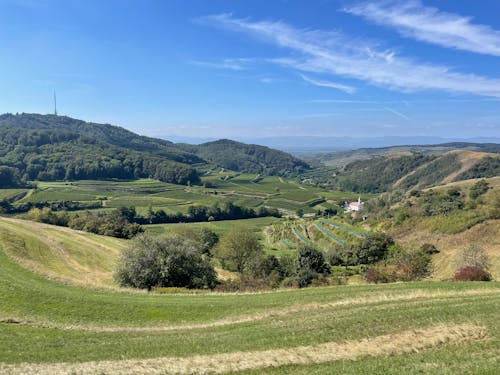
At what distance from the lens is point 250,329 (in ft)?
67.2

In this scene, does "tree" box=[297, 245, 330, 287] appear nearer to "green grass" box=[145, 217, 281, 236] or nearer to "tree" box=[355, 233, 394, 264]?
"tree" box=[355, 233, 394, 264]

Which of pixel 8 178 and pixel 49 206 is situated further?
pixel 8 178

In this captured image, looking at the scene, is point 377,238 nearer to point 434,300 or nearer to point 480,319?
point 434,300

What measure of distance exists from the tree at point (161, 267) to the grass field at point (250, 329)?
762 cm

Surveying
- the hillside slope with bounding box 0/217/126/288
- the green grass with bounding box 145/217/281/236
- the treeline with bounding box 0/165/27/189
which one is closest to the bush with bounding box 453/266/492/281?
the hillside slope with bounding box 0/217/126/288

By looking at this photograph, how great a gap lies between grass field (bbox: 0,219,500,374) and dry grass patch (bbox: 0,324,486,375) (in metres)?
0.04

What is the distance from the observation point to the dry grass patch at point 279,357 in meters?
14.9

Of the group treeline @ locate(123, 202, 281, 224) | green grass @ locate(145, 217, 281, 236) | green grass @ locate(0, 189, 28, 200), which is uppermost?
green grass @ locate(0, 189, 28, 200)

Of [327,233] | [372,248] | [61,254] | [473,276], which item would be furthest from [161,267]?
[327,233]

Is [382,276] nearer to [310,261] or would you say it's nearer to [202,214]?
[310,261]

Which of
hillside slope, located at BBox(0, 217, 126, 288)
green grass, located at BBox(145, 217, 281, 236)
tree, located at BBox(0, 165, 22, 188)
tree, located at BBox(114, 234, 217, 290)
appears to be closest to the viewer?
hillside slope, located at BBox(0, 217, 126, 288)

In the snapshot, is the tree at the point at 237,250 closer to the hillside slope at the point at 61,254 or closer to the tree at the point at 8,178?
the hillside slope at the point at 61,254

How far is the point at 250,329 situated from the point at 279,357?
511 centimetres

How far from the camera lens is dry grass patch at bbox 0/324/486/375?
588 inches
